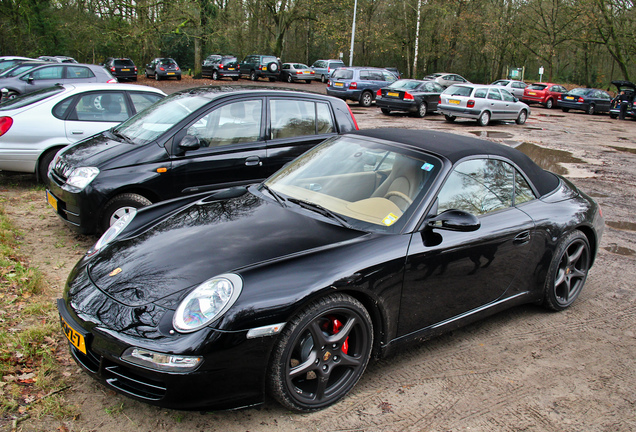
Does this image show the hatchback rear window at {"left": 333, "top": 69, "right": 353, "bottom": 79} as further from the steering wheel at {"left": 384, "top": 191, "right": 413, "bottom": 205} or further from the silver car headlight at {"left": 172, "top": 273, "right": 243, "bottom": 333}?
the silver car headlight at {"left": 172, "top": 273, "right": 243, "bottom": 333}

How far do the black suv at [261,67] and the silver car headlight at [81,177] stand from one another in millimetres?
33202

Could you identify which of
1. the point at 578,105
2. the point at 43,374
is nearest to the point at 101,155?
the point at 43,374

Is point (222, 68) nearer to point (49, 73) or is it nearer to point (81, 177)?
point (49, 73)

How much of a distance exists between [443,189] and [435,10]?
47.1m

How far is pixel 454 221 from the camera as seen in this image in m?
3.23

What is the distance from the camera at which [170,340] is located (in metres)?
2.50

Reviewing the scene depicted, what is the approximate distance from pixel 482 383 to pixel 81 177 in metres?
4.26

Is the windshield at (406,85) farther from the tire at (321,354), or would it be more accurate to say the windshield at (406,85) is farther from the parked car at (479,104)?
the tire at (321,354)

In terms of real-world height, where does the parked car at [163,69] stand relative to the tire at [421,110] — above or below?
above

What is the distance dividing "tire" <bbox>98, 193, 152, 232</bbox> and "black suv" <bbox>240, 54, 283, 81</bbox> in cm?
3325

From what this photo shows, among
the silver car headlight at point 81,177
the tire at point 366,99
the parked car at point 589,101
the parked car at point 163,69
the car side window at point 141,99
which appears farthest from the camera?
the parked car at point 163,69

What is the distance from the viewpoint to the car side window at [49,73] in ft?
52.7

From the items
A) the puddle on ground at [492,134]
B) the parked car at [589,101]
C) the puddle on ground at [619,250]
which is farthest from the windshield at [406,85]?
the puddle on ground at [619,250]

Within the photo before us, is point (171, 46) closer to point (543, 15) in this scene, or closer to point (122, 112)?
point (543, 15)
